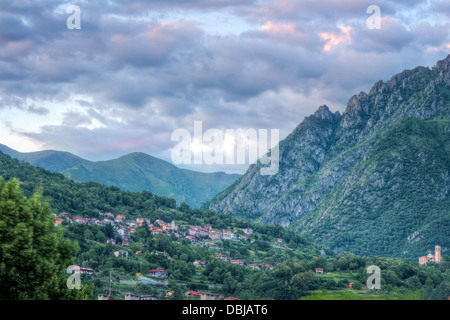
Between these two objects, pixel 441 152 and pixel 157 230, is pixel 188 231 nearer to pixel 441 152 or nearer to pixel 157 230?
pixel 157 230

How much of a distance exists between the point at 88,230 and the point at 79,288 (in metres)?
83.3

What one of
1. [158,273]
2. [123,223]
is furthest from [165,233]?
[158,273]

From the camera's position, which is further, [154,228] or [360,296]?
[154,228]

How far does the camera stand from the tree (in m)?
18.8

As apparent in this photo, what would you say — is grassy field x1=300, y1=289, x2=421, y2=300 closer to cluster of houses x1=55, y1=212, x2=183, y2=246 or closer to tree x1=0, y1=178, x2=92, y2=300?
tree x1=0, y1=178, x2=92, y2=300

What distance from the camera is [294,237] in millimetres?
153625

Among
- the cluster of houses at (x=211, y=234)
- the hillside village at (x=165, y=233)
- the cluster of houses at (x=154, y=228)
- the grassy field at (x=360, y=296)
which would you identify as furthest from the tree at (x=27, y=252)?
the cluster of houses at (x=211, y=234)

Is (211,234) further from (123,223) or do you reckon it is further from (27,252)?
(27,252)

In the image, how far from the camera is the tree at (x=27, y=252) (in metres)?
18.8

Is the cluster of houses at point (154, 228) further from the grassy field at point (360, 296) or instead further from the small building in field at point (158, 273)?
the grassy field at point (360, 296)

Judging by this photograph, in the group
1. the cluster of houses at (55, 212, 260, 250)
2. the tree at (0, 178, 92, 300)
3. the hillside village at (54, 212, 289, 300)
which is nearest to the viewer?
the tree at (0, 178, 92, 300)

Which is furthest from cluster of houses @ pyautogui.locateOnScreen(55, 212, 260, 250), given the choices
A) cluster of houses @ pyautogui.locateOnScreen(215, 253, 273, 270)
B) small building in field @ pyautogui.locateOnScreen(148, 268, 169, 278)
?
small building in field @ pyautogui.locateOnScreen(148, 268, 169, 278)

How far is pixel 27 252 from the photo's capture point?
1911 centimetres
